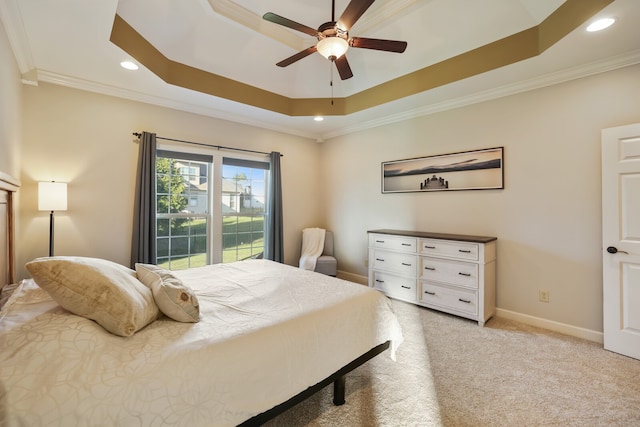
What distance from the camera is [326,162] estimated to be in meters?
5.18

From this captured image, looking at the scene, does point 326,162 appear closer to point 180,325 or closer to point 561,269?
point 561,269

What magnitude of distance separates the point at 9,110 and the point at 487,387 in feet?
13.9

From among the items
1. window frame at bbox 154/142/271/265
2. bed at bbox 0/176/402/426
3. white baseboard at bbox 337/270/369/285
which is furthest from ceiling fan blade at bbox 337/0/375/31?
white baseboard at bbox 337/270/369/285

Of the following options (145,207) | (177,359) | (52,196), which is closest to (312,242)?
(145,207)

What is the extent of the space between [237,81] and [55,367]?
11.5 feet

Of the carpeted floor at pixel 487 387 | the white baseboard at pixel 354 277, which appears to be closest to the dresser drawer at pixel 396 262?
the white baseboard at pixel 354 277

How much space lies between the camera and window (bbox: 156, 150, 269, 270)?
363 centimetres

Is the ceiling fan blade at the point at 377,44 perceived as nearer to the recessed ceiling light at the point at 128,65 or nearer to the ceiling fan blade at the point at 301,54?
the ceiling fan blade at the point at 301,54

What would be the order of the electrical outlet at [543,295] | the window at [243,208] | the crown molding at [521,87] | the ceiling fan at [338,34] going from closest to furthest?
the ceiling fan at [338,34], the crown molding at [521,87], the electrical outlet at [543,295], the window at [243,208]

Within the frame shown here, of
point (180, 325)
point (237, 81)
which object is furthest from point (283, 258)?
point (180, 325)

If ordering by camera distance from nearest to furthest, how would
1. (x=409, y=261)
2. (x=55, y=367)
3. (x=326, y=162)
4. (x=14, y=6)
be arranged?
(x=55, y=367)
(x=14, y=6)
(x=409, y=261)
(x=326, y=162)

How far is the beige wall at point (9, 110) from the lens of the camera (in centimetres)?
198

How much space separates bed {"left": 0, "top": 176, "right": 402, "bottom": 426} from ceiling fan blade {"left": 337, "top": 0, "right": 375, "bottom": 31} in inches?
76.9

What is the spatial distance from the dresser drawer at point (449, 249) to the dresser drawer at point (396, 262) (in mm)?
195
